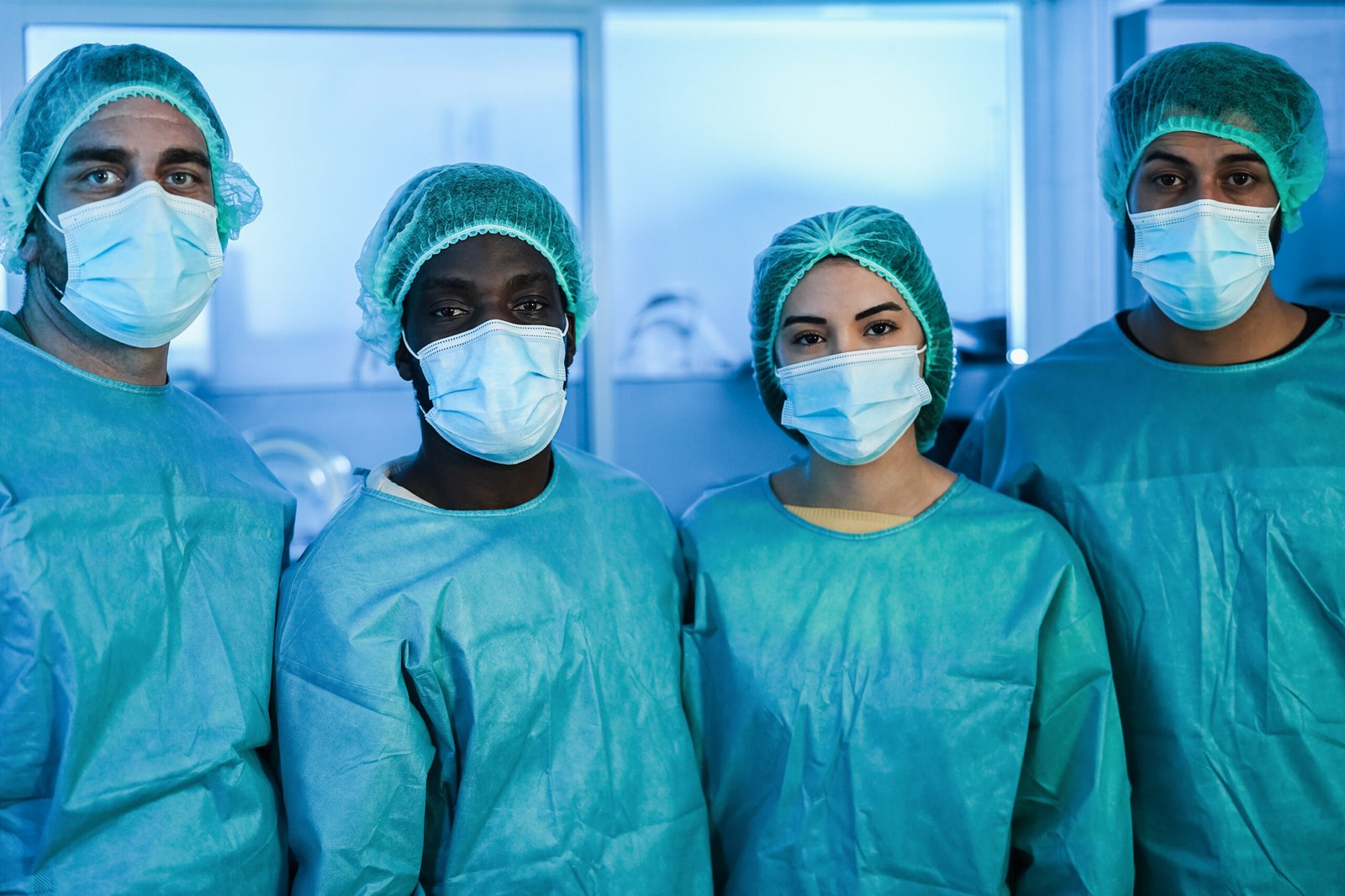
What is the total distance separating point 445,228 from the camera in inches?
55.6

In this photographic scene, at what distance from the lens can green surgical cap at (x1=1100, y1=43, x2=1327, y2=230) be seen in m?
1.50

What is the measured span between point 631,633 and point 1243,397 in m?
0.90

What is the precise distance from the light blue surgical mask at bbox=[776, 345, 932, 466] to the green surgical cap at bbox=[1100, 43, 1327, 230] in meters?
0.44

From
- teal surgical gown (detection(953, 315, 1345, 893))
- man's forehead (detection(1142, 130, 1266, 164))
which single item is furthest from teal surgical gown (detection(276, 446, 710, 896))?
man's forehead (detection(1142, 130, 1266, 164))

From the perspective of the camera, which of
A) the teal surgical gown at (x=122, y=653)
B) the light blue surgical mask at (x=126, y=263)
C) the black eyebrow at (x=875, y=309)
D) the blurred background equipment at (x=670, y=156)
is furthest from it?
the blurred background equipment at (x=670, y=156)

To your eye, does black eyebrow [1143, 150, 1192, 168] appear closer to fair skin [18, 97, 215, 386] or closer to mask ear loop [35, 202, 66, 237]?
fair skin [18, 97, 215, 386]

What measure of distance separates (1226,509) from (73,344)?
1.49m

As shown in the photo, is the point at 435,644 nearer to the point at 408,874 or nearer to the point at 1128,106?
the point at 408,874

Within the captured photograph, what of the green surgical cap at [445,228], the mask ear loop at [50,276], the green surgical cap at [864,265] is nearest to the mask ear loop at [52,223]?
the mask ear loop at [50,276]

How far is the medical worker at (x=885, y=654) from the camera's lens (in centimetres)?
145

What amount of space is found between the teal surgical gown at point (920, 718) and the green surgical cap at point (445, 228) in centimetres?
54

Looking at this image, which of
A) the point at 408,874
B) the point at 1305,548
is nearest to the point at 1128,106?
the point at 1305,548

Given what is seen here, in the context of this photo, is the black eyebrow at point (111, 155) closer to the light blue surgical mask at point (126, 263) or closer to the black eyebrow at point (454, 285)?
the light blue surgical mask at point (126, 263)

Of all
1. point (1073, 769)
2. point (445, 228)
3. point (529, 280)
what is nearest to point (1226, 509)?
point (1073, 769)
